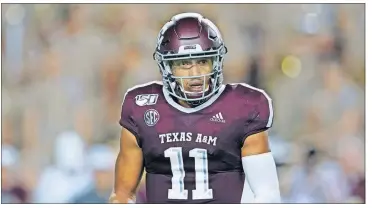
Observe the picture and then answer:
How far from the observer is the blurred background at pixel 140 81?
11.9ft

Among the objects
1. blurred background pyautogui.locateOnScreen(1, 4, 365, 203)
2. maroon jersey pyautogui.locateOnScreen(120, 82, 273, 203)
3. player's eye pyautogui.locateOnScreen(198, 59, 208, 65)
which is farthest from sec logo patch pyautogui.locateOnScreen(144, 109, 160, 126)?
player's eye pyautogui.locateOnScreen(198, 59, 208, 65)

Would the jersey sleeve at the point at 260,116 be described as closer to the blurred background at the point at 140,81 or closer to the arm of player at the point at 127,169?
the blurred background at the point at 140,81

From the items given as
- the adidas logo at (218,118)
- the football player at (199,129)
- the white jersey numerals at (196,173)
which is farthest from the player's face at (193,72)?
the white jersey numerals at (196,173)

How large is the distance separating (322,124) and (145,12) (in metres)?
0.79

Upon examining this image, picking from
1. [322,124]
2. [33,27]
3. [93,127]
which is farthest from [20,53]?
[322,124]

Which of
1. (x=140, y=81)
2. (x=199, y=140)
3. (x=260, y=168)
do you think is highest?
(x=140, y=81)

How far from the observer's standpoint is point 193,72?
11.8 ft

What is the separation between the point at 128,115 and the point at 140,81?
0.45 feet

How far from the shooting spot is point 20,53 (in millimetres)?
3660

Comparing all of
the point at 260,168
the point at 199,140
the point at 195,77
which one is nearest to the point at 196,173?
the point at 199,140

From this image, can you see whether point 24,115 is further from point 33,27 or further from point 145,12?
point 145,12

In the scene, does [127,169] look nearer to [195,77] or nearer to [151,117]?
[151,117]
